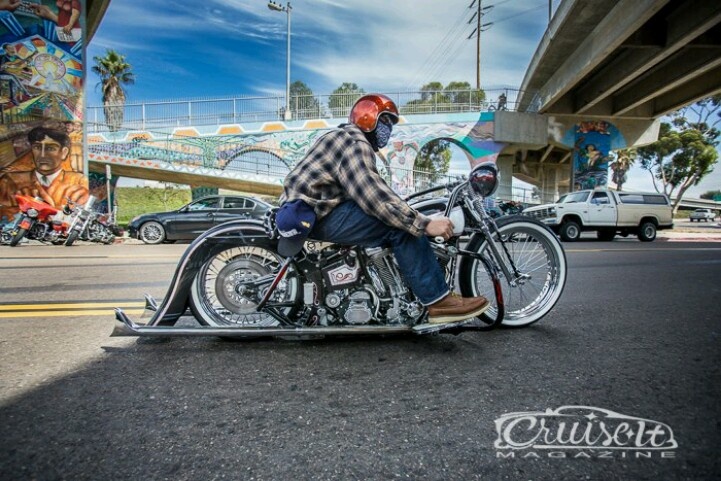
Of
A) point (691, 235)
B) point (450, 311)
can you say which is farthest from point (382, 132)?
point (691, 235)

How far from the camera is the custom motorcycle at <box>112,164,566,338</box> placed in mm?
2650

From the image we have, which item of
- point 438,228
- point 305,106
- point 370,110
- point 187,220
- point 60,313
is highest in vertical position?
point 305,106

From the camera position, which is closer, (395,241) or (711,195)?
(395,241)

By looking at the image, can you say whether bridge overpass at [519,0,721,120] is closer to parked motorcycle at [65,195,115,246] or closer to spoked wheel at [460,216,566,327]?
spoked wheel at [460,216,566,327]

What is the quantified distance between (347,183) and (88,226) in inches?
543

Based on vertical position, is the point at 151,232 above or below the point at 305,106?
below

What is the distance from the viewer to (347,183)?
100 inches

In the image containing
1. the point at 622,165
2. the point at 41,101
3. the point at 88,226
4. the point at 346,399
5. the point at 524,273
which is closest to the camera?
the point at 346,399

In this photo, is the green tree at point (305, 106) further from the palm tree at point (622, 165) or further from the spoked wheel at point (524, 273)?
the palm tree at point (622, 165)

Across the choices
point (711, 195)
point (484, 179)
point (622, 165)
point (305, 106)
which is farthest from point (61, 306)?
point (711, 195)

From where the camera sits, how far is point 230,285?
2844mm

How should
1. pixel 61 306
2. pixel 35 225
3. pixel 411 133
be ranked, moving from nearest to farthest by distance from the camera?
pixel 61 306, pixel 35 225, pixel 411 133

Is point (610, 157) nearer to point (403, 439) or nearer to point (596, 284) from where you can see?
point (596, 284)

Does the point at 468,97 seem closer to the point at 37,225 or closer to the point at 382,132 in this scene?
the point at 37,225
